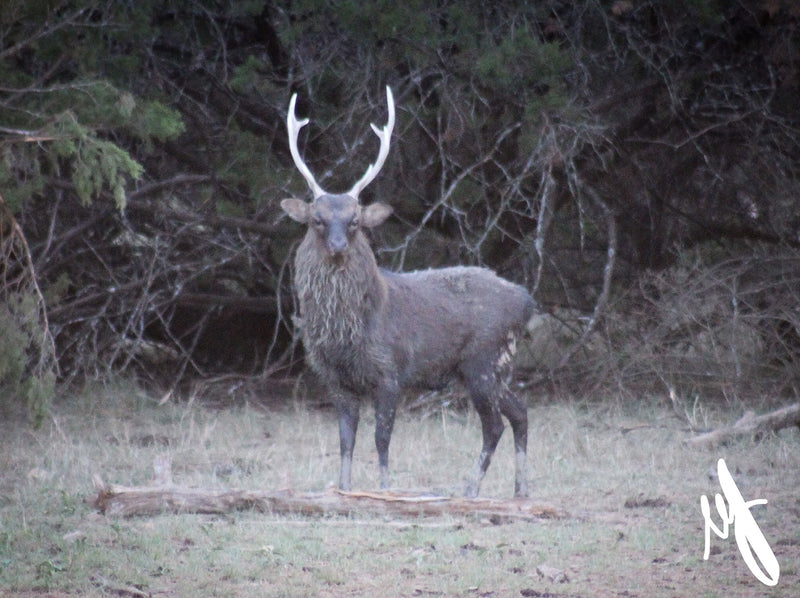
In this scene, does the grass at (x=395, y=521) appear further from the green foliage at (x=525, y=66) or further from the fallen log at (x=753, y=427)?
the green foliage at (x=525, y=66)

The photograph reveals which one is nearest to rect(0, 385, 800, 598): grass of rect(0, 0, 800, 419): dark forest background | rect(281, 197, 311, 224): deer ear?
rect(0, 0, 800, 419): dark forest background

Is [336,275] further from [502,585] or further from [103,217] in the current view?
[103,217]

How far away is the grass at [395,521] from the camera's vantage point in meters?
6.08

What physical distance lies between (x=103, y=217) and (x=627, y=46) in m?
5.71

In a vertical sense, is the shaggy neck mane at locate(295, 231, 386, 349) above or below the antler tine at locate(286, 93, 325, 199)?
below

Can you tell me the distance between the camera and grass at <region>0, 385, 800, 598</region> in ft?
19.9

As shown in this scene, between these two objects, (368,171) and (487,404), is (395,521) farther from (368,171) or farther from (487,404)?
(368,171)

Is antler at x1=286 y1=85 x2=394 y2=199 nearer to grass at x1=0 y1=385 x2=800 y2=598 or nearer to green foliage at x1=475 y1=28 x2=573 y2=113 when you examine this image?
green foliage at x1=475 y1=28 x2=573 y2=113

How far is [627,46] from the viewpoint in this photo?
12.1m

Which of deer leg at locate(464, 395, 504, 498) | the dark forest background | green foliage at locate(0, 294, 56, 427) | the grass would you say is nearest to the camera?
the grass

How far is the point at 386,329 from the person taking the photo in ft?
28.0

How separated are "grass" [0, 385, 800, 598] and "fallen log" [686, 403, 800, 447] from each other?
0.32ft
